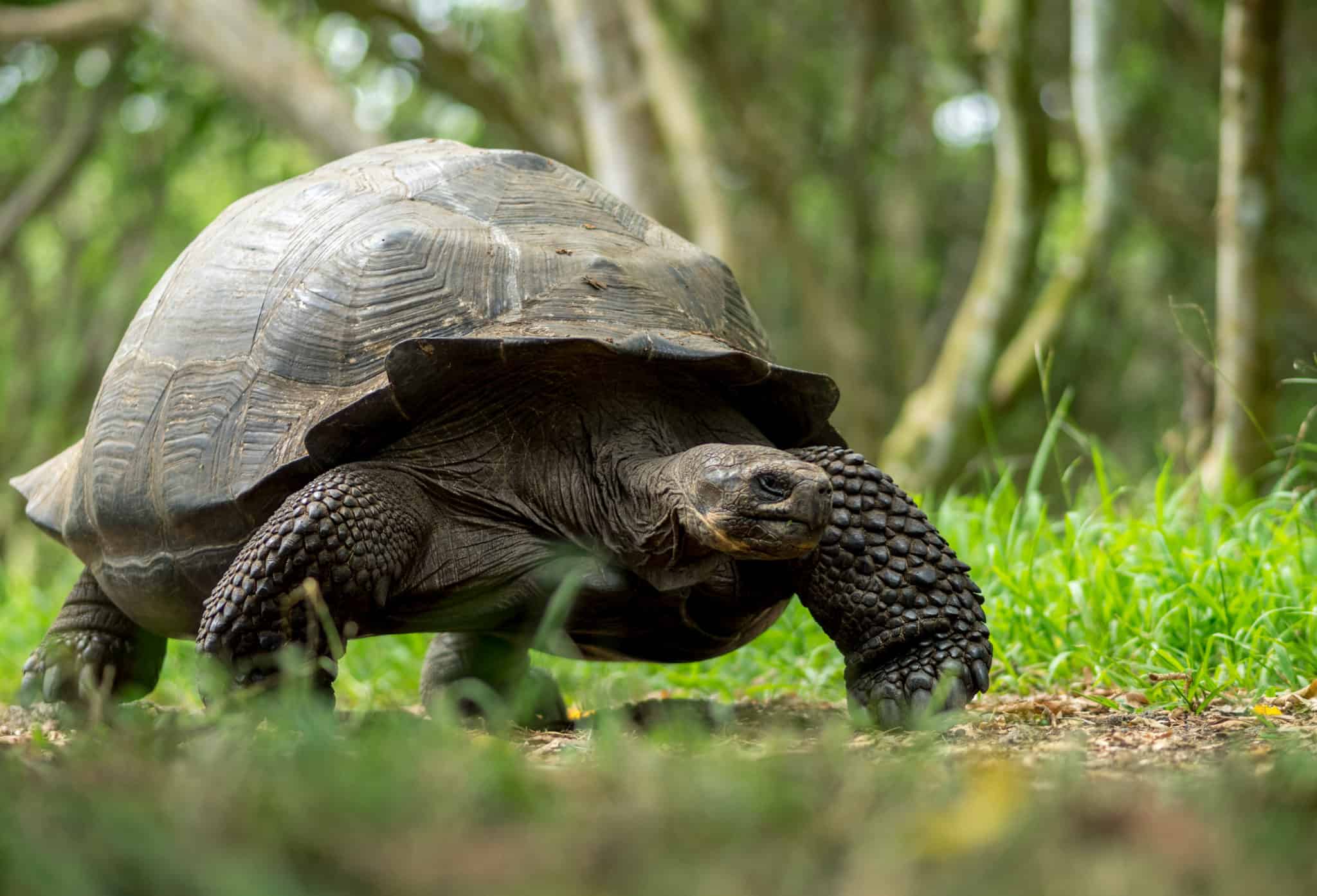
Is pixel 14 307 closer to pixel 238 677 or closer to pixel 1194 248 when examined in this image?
pixel 1194 248

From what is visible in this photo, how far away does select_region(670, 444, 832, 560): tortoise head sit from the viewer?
299 cm

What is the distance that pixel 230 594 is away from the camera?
305 cm

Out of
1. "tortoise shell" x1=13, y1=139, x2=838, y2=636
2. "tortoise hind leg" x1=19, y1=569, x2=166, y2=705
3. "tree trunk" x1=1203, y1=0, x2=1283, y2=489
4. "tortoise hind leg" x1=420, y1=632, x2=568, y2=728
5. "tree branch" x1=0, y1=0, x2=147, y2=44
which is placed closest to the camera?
"tortoise shell" x1=13, y1=139, x2=838, y2=636

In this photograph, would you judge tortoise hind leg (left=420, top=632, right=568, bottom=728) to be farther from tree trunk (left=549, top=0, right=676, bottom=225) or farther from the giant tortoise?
tree trunk (left=549, top=0, right=676, bottom=225)

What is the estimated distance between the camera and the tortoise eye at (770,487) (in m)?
3.00

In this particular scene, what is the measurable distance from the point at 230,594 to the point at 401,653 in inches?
111

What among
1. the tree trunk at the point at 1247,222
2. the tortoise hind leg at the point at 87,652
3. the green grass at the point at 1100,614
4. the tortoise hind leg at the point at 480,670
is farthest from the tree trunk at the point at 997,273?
the tortoise hind leg at the point at 87,652

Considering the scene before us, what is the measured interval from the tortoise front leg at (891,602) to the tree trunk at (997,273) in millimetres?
4962

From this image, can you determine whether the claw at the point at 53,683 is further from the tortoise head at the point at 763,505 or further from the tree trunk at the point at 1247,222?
the tree trunk at the point at 1247,222

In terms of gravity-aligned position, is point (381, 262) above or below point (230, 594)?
above

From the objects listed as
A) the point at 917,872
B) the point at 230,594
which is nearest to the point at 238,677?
the point at 230,594

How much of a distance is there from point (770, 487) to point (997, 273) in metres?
6.07

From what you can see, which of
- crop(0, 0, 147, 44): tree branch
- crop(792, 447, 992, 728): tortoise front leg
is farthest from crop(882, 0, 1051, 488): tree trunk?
crop(0, 0, 147, 44): tree branch

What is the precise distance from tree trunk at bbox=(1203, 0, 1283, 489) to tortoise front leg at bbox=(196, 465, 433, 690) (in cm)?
441
